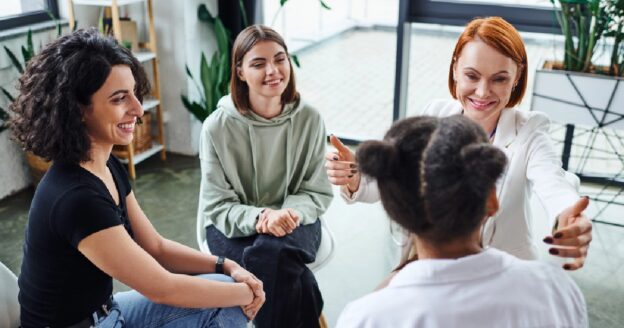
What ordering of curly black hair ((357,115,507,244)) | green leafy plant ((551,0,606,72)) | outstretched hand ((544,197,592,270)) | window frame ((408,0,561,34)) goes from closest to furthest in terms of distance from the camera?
curly black hair ((357,115,507,244)) → outstretched hand ((544,197,592,270)) → green leafy plant ((551,0,606,72)) → window frame ((408,0,561,34))

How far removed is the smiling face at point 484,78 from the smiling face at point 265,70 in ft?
2.07

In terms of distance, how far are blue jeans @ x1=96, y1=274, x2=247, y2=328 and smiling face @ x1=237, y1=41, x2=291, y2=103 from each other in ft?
2.62

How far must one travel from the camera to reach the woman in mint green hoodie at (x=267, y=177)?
2008mm

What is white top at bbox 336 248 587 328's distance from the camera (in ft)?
3.32

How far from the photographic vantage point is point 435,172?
1.00 m

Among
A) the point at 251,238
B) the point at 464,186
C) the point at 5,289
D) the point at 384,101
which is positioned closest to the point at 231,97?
the point at 251,238

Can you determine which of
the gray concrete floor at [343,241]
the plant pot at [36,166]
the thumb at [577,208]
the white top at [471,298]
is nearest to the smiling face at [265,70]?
the gray concrete floor at [343,241]

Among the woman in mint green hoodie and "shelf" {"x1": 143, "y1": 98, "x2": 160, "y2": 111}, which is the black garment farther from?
"shelf" {"x1": 143, "y1": 98, "x2": 160, "y2": 111}

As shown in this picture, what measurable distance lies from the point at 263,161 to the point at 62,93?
33.6 inches

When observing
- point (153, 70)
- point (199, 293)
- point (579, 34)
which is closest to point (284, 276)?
point (199, 293)

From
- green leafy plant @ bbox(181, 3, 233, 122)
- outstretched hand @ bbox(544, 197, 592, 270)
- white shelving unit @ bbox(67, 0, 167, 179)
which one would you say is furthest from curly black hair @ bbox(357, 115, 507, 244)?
green leafy plant @ bbox(181, 3, 233, 122)

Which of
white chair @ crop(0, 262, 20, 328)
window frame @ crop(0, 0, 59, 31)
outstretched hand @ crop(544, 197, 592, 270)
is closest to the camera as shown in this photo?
outstretched hand @ crop(544, 197, 592, 270)

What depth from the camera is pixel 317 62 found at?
5.23 meters

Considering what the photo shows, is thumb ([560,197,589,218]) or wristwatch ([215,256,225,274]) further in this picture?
wristwatch ([215,256,225,274])
